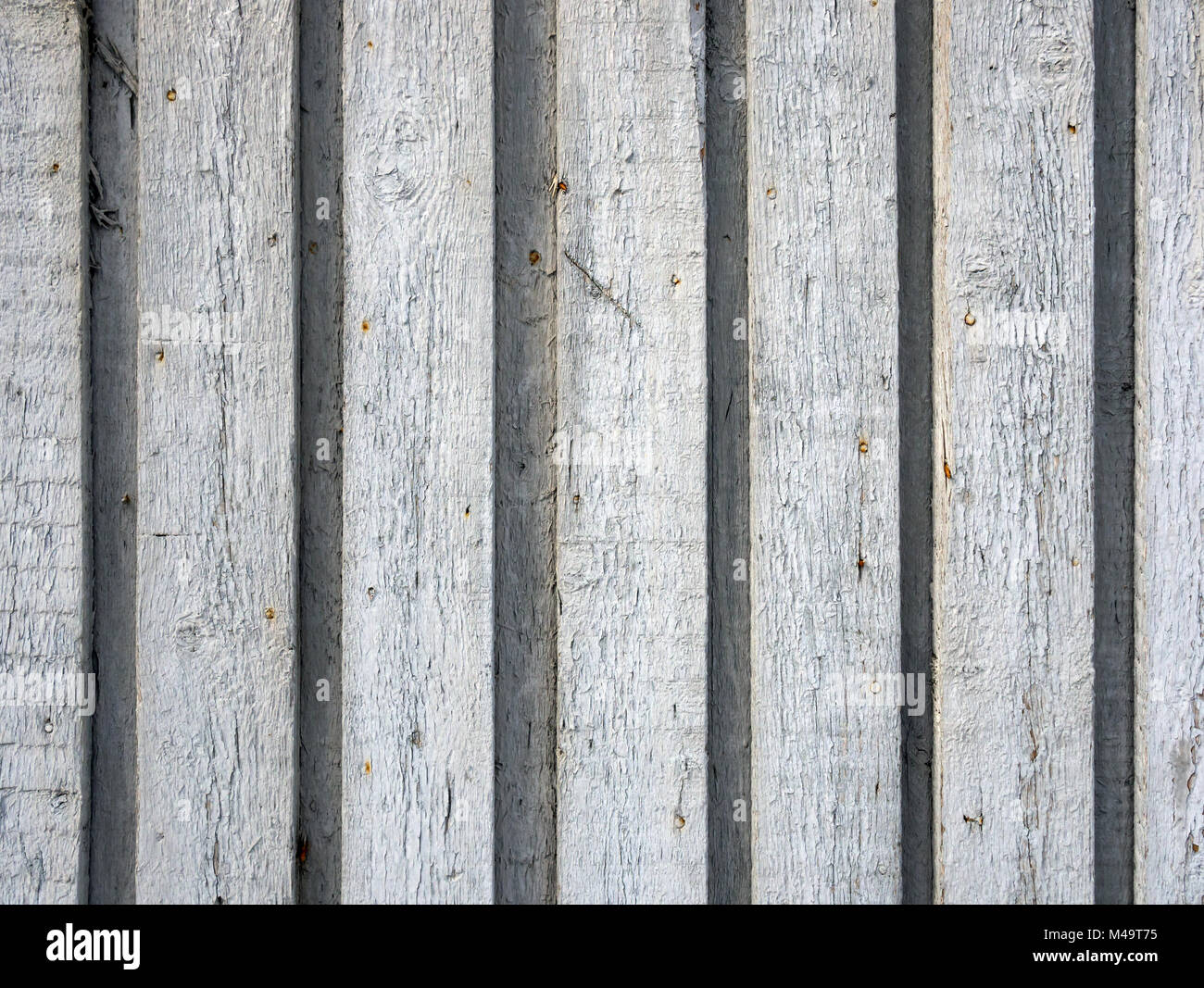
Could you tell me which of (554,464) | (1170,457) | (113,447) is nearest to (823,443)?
(554,464)

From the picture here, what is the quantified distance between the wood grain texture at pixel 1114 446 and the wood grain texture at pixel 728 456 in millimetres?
564

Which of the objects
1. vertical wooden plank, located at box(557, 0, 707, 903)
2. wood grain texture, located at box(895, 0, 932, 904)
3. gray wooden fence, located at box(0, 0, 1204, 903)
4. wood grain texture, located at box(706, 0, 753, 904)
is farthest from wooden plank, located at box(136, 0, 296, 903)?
wood grain texture, located at box(895, 0, 932, 904)

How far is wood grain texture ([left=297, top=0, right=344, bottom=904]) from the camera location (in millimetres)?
1232

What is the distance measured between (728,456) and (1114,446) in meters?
0.62

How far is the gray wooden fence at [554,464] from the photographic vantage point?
3.98ft

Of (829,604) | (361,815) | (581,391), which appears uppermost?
(581,391)

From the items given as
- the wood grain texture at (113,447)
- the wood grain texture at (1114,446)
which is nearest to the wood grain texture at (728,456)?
the wood grain texture at (1114,446)

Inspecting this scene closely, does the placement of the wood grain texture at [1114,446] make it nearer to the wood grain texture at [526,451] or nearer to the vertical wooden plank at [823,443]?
the vertical wooden plank at [823,443]

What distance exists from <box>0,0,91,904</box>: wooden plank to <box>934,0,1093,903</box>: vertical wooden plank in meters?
1.34

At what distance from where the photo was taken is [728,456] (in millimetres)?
1243
